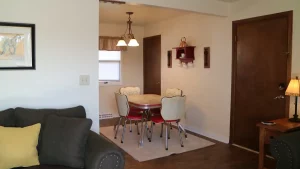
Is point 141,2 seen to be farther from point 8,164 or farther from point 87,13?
point 8,164

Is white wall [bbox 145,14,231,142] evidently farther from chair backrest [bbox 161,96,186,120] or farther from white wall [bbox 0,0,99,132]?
white wall [bbox 0,0,99,132]

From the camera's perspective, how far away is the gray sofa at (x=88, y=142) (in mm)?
2059

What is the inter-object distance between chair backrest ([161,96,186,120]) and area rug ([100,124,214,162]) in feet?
1.66

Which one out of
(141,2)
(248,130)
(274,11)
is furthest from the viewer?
(248,130)

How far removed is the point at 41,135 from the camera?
2340 mm

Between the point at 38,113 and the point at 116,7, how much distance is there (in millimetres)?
2655

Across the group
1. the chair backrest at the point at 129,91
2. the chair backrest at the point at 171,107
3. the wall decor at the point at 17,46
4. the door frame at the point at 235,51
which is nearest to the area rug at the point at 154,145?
the chair backrest at the point at 171,107

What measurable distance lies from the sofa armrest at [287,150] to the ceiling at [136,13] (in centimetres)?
265

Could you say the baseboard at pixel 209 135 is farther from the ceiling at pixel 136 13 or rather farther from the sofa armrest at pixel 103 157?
the sofa armrest at pixel 103 157

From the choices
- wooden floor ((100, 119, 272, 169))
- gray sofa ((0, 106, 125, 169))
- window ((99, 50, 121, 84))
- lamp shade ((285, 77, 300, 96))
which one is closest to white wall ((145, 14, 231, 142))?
wooden floor ((100, 119, 272, 169))

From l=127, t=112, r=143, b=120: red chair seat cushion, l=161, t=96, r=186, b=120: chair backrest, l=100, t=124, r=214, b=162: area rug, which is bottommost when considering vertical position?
l=100, t=124, r=214, b=162: area rug

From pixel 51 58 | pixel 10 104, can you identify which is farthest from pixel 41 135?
pixel 51 58

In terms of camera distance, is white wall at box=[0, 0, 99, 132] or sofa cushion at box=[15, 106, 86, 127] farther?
white wall at box=[0, 0, 99, 132]

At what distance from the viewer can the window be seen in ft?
20.8
